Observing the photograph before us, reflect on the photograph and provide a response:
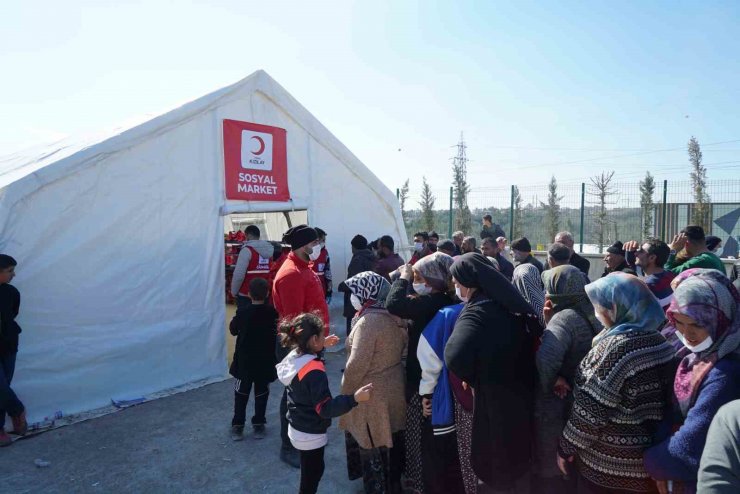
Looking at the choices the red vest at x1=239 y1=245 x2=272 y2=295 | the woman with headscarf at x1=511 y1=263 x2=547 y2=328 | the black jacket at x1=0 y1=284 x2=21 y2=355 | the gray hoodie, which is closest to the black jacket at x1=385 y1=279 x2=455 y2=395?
the woman with headscarf at x1=511 y1=263 x2=547 y2=328

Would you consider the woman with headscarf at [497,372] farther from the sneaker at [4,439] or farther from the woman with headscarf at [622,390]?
the sneaker at [4,439]

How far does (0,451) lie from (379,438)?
11.5ft

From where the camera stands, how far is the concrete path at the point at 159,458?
149 inches

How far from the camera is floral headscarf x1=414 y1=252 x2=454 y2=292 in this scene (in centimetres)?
324

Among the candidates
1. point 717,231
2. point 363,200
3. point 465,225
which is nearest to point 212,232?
point 363,200

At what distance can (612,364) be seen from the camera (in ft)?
7.07

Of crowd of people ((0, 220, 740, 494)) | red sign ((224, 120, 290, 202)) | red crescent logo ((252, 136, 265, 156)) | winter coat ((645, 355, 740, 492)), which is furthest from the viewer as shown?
red crescent logo ((252, 136, 265, 156))

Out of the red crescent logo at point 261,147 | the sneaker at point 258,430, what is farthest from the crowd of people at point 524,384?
the red crescent logo at point 261,147

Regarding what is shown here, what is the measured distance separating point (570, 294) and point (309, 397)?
1.65 meters

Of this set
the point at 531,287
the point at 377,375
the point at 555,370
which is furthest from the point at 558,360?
the point at 531,287

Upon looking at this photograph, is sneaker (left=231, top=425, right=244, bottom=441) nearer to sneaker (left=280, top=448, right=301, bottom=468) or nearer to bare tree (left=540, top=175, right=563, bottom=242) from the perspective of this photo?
sneaker (left=280, top=448, right=301, bottom=468)

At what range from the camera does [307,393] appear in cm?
295

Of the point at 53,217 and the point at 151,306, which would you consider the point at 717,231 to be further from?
the point at 53,217

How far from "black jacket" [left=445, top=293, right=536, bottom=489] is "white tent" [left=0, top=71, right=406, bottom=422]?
433 centimetres
